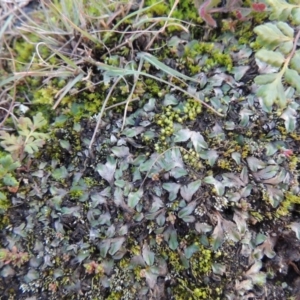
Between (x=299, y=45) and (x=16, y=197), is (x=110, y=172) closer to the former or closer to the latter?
(x=16, y=197)

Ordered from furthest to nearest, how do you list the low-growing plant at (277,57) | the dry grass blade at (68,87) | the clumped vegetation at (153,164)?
1. the dry grass blade at (68,87)
2. the clumped vegetation at (153,164)
3. the low-growing plant at (277,57)

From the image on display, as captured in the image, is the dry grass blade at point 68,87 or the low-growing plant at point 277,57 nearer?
the low-growing plant at point 277,57

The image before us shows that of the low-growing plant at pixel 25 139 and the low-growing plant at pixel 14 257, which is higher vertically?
the low-growing plant at pixel 25 139

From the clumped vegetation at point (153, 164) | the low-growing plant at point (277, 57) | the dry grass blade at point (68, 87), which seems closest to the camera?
the low-growing plant at point (277, 57)

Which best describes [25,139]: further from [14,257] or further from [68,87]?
[14,257]

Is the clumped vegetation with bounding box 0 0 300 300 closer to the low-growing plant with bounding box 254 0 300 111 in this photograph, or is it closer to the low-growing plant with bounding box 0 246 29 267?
the low-growing plant with bounding box 0 246 29 267

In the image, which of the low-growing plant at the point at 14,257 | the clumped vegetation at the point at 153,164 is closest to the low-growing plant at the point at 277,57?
the clumped vegetation at the point at 153,164

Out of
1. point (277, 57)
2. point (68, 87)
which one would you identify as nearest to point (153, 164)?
point (68, 87)

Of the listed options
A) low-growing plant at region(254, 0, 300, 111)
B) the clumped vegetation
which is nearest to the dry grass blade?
the clumped vegetation

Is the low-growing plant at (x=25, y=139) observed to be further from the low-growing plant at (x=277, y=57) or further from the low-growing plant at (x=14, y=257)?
the low-growing plant at (x=277, y=57)

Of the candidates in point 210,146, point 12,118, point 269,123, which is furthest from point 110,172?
point 269,123
